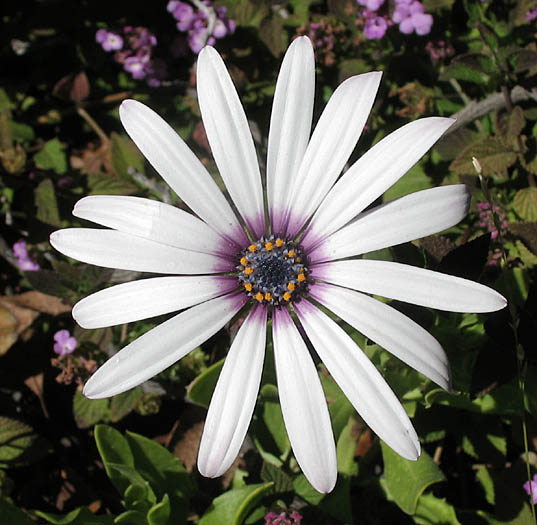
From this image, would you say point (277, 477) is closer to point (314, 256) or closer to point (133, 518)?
point (133, 518)

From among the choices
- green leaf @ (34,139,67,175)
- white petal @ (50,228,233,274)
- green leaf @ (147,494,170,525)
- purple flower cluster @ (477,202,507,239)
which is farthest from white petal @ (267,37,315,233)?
green leaf @ (34,139,67,175)

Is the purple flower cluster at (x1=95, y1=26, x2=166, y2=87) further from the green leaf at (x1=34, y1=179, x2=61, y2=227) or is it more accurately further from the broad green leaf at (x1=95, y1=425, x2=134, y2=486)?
the broad green leaf at (x1=95, y1=425, x2=134, y2=486)

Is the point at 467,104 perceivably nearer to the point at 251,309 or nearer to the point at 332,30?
the point at 332,30

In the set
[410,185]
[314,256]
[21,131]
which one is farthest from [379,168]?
[21,131]

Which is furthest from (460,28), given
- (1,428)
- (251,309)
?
(1,428)

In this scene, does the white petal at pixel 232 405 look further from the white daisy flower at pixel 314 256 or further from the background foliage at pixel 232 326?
the background foliage at pixel 232 326

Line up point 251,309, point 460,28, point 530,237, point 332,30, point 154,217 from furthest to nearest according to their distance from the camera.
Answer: point 460,28
point 332,30
point 530,237
point 251,309
point 154,217
